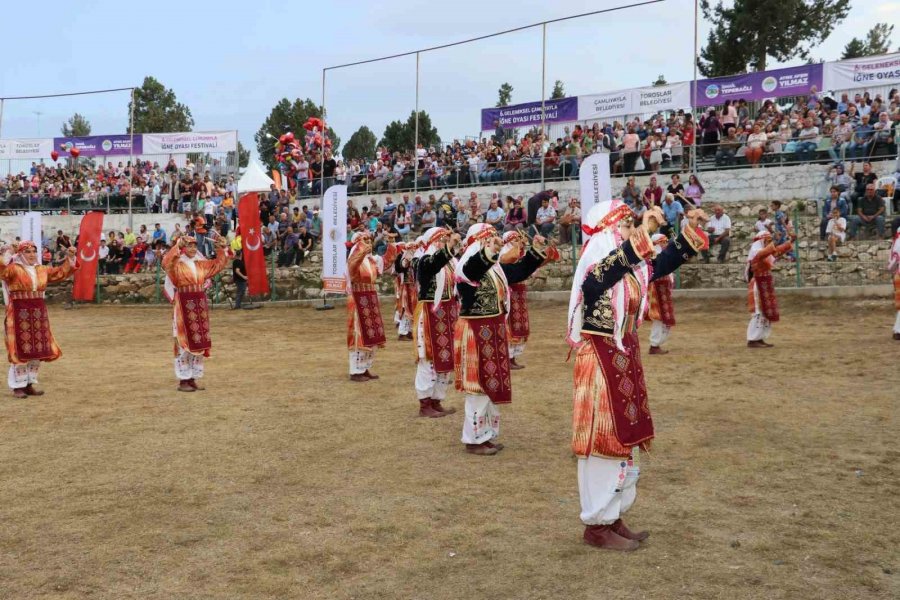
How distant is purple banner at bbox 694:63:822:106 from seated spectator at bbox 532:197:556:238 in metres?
6.60

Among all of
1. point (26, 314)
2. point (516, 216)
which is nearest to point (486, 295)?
point (26, 314)

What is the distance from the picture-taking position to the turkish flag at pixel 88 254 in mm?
23781

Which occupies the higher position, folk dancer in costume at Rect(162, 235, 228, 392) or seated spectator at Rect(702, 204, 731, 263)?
seated spectator at Rect(702, 204, 731, 263)

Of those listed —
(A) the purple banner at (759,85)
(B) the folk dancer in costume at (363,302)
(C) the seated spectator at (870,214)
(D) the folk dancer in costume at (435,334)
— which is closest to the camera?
(D) the folk dancer in costume at (435,334)

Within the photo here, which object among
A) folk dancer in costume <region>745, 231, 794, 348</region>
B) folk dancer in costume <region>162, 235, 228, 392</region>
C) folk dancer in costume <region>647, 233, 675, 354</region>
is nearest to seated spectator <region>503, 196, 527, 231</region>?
folk dancer in costume <region>647, 233, 675, 354</region>

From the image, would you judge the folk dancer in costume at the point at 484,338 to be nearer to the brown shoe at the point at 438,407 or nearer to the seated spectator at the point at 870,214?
the brown shoe at the point at 438,407

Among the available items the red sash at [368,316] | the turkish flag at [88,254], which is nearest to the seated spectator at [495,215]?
the red sash at [368,316]

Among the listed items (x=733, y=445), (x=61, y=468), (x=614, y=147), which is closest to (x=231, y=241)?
(x=614, y=147)

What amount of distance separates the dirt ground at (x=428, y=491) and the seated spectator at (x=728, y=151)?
10.2 m

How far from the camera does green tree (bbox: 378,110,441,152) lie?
160 ft

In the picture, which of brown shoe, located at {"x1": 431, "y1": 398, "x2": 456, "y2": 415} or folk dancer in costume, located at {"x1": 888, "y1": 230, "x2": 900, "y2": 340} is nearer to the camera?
brown shoe, located at {"x1": 431, "y1": 398, "x2": 456, "y2": 415}

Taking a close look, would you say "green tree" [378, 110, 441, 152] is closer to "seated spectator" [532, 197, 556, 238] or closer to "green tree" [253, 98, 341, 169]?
"green tree" [253, 98, 341, 169]

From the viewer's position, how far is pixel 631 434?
5.12 metres

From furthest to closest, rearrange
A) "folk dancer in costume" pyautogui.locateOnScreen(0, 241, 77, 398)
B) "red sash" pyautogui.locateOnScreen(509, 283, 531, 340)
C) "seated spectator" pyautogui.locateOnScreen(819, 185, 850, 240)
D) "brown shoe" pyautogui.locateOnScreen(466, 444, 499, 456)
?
"seated spectator" pyautogui.locateOnScreen(819, 185, 850, 240) → "red sash" pyautogui.locateOnScreen(509, 283, 531, 340) → "folk dancer in costume" pyautogui.locateOnScreen(0, 241, 77, 398) → "brown shoe" pyautogui.locateOnScreen(466, 444, 499, 456)
